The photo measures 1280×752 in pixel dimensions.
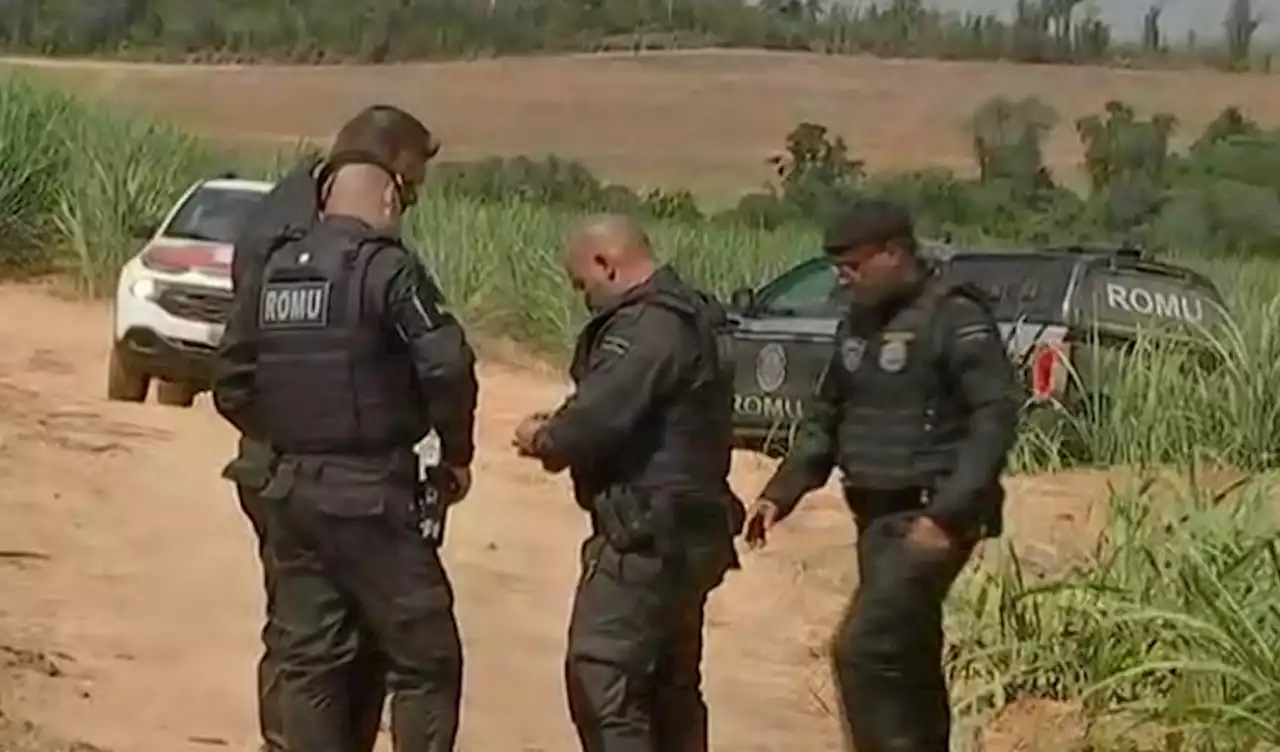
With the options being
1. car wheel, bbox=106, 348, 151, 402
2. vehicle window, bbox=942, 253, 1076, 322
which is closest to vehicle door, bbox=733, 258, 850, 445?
vehicle window, bbox=942, 253, 1076, 322

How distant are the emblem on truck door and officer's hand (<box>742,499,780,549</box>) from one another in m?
6.96

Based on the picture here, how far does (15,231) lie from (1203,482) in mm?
16734

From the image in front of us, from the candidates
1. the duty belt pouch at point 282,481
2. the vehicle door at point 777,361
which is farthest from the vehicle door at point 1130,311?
the duty belt pouch at point 282,481

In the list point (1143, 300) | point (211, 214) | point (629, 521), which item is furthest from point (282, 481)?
point (211, 214)

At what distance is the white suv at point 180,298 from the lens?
14211mm

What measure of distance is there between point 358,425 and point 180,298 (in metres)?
9.00

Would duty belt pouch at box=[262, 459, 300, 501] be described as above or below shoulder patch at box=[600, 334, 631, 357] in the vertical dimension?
below

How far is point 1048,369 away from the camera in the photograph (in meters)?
12.1

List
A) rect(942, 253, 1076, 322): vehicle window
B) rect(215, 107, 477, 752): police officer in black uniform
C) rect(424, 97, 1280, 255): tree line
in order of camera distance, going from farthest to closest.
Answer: rect(424, 97, 1280, 255): tree line
rect(942, 253, 1076, 322): vehicle window
rect(215, 107, 477, 752): police officer in black uniform

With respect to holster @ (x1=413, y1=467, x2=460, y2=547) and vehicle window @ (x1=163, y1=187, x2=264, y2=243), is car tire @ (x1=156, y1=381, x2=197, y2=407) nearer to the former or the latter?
vehicle window @ (x1=163, y1=187, x2=264, y2=243)

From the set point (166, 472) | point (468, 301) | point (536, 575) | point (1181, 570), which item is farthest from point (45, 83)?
point (1181, 570)

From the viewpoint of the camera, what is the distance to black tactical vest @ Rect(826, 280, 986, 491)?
19.8 ft

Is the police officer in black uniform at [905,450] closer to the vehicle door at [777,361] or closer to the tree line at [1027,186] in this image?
the vehicle door at [777,361]

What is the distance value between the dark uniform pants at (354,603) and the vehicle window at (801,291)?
8237 millimetres
